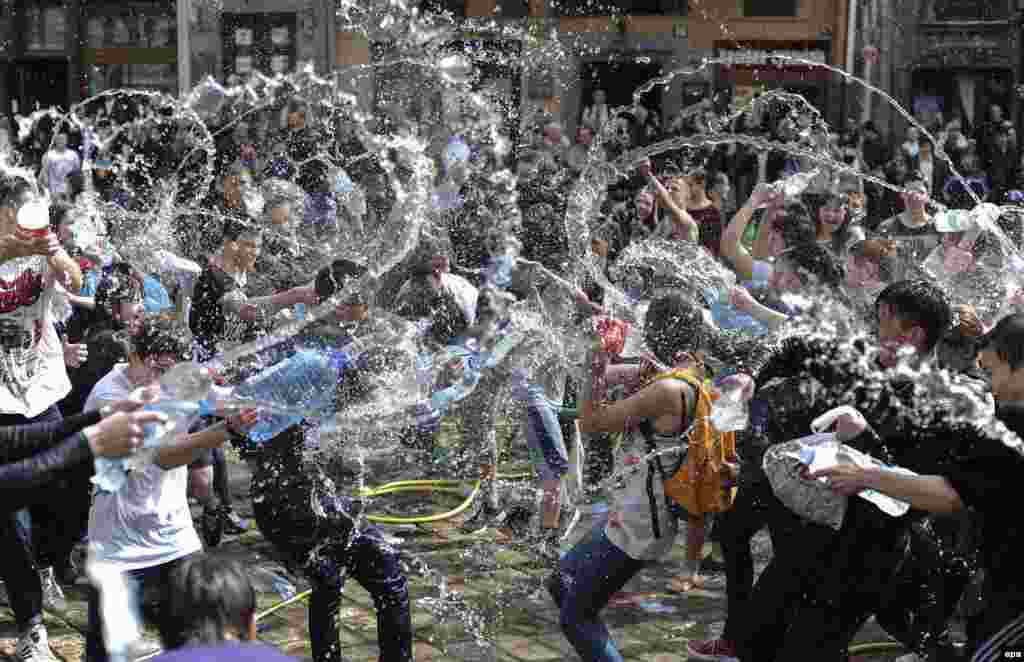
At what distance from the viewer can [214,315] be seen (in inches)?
276

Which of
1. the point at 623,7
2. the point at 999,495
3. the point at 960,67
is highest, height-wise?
the point at 623,7

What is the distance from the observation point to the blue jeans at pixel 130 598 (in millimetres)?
4340

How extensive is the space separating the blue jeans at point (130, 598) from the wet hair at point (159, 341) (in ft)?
2.40

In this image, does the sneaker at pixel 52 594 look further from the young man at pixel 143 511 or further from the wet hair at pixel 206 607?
the wet hair at pixel 206 607

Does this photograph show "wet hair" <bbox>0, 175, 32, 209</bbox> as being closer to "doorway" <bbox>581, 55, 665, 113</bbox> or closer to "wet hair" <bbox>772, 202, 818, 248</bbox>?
"wet hair" <bbox>772, 202, 818, 248</bbox>

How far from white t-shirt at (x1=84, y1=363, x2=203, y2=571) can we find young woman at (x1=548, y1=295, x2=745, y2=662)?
144cm

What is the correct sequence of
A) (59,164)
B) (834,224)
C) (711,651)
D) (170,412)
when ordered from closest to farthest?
(170,412) < (711,651) < (834,224) < (59,164)

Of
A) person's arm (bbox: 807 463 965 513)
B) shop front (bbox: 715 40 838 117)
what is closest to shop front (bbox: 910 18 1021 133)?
shop front (bbox: 715 40 838 117)

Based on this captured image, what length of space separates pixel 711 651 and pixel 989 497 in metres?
2.33

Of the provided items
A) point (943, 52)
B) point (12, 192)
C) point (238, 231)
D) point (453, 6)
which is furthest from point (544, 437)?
point (943, 52)

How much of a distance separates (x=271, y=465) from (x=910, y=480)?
93.3 inches

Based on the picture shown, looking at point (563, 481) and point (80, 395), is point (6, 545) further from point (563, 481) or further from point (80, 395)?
point (563, 481)

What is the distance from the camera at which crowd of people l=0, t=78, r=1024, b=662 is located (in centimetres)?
373

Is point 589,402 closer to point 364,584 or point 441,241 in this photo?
point 364,584
